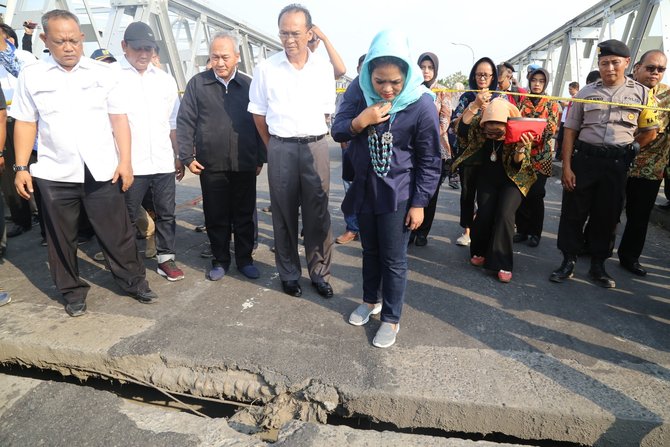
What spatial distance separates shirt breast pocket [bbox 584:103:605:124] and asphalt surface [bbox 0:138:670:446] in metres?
1.28

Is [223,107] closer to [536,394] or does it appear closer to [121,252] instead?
[121,252]

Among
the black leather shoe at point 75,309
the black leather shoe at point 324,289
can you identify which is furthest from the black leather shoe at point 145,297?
the black leather shoe at point 324,289

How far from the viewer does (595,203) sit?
3199 mm

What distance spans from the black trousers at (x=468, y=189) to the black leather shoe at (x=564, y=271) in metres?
0.91

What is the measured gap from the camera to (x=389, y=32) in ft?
6.49

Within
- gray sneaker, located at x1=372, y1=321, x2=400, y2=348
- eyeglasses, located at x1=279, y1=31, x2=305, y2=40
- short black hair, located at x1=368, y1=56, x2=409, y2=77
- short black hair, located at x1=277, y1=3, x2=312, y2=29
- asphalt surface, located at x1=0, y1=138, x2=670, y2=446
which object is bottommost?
asphalt surface, located at x1=0, y1=138, x2=670, y2=446

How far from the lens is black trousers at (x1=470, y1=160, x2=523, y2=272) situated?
3.20m

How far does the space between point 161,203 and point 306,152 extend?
4.42ft

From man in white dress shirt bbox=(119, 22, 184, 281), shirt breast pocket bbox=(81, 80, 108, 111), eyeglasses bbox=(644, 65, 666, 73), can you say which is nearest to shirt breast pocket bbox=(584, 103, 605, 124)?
eyeglasses bbox=(644, 65, 666, 73)

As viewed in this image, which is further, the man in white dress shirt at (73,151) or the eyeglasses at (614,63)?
the eyeglasses at (614,63)

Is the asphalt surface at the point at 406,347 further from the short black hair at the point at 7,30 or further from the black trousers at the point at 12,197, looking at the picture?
the short black hair at the point at 7,30

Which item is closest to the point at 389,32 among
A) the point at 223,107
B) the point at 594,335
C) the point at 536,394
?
the point at 223,107

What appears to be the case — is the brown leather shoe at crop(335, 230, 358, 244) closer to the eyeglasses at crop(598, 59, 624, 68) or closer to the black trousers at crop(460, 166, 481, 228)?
the black trousers at crop(460, 166, 481, 228)

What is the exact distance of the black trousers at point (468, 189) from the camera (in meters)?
3.60
